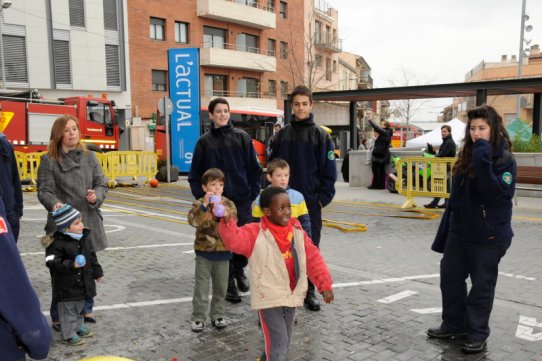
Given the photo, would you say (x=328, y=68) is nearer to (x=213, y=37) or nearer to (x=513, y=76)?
(x=213, y=37)

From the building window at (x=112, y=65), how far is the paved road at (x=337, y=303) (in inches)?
964

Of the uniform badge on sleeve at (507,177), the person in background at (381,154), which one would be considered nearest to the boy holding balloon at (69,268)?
the uniform badge on sleeve at (507,177)

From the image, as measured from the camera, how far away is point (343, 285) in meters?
5.65

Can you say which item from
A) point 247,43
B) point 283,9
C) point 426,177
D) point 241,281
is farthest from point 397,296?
point 283,9

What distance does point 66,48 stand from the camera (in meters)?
30.1

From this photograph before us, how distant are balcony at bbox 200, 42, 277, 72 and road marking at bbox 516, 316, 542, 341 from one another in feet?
118

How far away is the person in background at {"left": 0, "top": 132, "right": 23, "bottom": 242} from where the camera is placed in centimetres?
405

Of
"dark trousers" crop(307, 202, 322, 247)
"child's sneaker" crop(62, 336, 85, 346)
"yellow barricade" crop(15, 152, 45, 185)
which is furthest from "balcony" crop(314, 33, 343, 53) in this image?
"child's sneaker" crop(62, 336, 85, 346)

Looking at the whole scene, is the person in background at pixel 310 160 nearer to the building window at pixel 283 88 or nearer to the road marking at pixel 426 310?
the road marking at pixel 426 310

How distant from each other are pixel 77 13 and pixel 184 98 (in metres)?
16.8

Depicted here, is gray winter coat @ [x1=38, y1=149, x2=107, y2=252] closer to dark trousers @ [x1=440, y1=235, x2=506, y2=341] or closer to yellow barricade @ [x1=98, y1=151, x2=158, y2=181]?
dark trousers @ [x1=440, y1=235, x2=506, y2=341]

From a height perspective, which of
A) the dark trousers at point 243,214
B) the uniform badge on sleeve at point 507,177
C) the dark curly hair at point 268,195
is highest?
the uniform badge on sleeve at point 507,177

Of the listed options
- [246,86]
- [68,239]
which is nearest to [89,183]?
[68,239]

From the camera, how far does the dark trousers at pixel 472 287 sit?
3.82m
